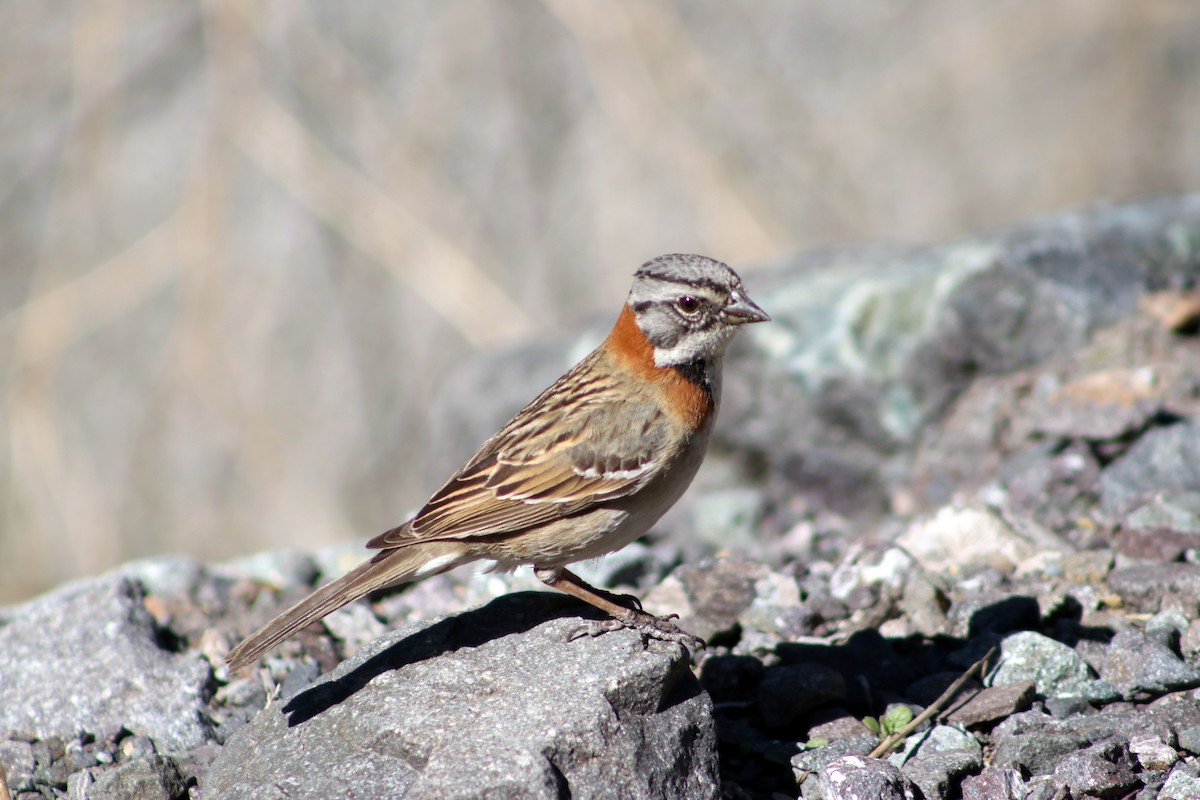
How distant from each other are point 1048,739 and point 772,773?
3.10 ft

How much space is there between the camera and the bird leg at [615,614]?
4.41m

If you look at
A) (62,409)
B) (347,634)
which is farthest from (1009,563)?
(62,409)

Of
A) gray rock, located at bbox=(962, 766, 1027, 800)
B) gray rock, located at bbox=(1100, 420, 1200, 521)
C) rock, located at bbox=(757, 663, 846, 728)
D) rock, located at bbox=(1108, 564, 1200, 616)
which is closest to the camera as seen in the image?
gray rock, located at bbox=(962, 766, 1027, 800)

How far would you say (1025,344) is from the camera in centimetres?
692

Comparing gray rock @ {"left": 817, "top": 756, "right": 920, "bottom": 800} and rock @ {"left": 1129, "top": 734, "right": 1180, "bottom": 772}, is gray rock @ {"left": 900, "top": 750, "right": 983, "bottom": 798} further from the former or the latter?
rock @ {"left": 1129, "top": 734, "right": 1180, "bottom": 772}

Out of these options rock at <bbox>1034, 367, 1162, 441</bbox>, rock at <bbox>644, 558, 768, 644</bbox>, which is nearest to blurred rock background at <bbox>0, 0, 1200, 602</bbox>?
rock at <bbox>1034, 367, 1162, 441</bbox>

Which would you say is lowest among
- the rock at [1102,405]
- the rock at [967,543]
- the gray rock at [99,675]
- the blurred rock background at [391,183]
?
the rock at [967,543]

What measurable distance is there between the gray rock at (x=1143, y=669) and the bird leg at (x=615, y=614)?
1.56 meters

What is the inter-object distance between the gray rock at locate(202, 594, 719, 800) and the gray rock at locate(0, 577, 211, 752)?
0.69 m

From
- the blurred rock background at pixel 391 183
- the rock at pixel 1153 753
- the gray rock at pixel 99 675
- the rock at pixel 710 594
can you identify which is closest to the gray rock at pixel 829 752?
the rock at pixel 1153 753

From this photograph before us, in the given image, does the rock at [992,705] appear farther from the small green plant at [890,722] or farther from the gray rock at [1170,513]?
the gray rock at [1170,513]

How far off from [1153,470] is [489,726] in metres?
3.86

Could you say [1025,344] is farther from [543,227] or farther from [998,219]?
[543,227]

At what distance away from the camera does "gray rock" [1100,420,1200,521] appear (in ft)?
19.7
